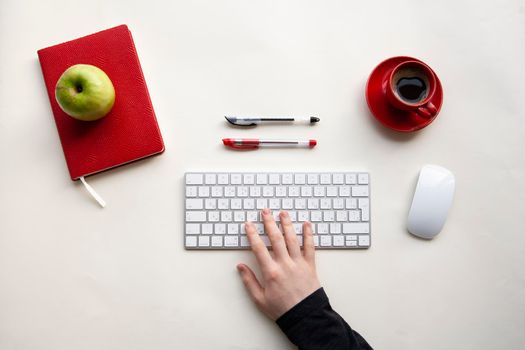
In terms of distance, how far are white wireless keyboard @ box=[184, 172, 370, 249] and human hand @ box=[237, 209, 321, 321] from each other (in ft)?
0.08

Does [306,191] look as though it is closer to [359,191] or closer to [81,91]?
[359,191]

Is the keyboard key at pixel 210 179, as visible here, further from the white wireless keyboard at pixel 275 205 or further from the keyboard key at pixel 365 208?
the keyboard key at pixel 365 208

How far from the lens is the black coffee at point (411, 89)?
0.84 m

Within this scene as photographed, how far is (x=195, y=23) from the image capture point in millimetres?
884

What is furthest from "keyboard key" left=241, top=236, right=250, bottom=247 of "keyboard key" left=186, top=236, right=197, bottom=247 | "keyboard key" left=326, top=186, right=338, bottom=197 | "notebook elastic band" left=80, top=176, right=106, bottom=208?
Result: "notebook elastic band" left=80, top=176, right=106, bottom=208

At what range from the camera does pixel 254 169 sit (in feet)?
2.87

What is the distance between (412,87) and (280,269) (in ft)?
1.59

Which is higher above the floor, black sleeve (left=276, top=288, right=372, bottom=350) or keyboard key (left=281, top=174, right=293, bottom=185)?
keyboard key (left=281, top=174, right=293, bottom=185)

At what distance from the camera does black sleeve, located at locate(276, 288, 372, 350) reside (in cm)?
78

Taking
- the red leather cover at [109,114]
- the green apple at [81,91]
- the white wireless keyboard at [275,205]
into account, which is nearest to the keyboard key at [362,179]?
the white wireless keyboard at [275,205]

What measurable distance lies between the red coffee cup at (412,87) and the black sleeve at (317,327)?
43 cm

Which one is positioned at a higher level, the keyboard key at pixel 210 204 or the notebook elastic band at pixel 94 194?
the notebook elastic band at pixel 94 194

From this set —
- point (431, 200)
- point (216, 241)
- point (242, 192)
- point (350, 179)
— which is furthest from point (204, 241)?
point (431, 200)

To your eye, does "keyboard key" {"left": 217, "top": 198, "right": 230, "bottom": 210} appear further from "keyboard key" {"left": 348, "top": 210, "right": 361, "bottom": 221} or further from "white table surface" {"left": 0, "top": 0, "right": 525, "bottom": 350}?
"keyboard key" {"left": 348, "top": 210, "right": 361, "bottom": 221}
